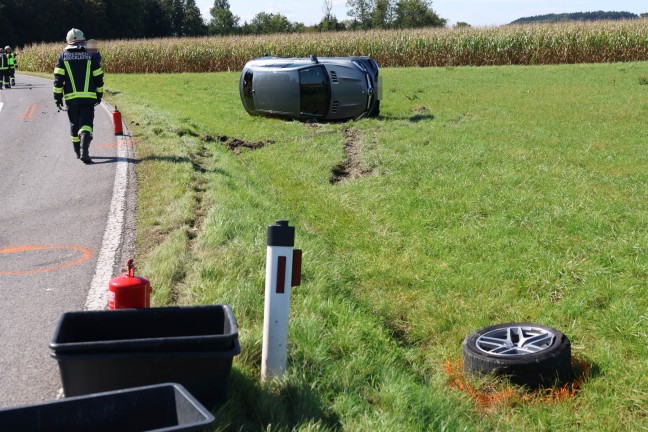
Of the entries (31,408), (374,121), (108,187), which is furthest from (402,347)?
(374,121)

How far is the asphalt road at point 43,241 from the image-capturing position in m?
4.57

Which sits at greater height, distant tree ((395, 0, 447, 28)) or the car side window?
distant tree ((395, 0, 447, 28))

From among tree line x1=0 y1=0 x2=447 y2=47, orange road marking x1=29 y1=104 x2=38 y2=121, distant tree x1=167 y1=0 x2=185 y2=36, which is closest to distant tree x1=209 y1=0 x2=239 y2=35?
tree line x1=0 y1=0 x2=447 y2=47

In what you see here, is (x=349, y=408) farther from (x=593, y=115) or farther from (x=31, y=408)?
(x=593, y=115)

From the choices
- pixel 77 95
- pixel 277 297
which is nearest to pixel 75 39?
pixel 77 95

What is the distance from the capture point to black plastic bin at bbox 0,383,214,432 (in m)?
2.86

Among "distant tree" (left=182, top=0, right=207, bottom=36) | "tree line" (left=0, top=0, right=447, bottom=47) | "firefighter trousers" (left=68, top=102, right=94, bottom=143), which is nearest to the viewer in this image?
"firefighter trousers" (left=68, top=102, right=94, bottom=143)

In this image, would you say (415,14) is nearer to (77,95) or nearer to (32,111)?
(32,111)

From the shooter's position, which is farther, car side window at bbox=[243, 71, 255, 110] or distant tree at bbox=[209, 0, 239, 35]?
distant tree at bbox=[209, 0, 239, 35]

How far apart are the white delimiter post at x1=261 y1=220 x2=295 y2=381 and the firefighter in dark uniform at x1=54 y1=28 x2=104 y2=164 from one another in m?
8.62

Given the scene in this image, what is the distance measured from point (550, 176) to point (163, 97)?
16531 millimetres

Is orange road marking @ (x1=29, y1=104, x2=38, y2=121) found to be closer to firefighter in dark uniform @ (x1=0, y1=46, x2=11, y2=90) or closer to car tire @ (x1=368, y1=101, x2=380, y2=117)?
firefighter in dark uniform @ (x1=0, y1=46, x2=11, y2=90)

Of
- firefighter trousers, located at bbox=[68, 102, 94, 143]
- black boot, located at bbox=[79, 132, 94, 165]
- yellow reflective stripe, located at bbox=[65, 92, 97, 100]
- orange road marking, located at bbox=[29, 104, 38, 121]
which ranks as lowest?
orange road marking, located at bbox=[29, 104, 38, 121]

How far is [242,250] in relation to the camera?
22.4 feet
